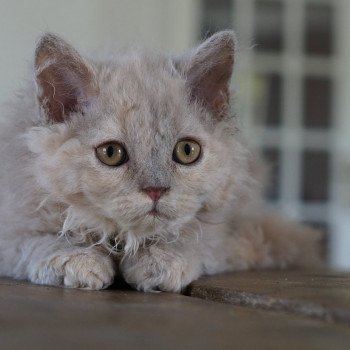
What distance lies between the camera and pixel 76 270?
4.53 ft

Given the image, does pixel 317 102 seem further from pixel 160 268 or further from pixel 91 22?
pixel 160 268

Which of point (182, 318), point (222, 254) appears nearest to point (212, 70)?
point (222, 254)

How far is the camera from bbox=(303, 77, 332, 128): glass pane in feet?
13.7

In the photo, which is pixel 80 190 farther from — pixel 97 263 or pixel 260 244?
pixel 260 244

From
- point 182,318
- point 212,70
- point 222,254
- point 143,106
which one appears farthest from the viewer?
point 222,254

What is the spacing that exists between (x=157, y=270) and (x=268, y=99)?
2.88 meters

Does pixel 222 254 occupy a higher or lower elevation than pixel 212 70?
lower

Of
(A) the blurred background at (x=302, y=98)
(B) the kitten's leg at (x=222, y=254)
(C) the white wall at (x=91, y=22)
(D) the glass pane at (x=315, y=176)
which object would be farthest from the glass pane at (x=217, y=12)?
(B) the kitten's leg at (x=222, y=254)

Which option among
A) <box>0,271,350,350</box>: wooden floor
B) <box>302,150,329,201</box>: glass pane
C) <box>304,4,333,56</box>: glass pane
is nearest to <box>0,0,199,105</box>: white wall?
<box>304,4,333,56</box>: glass pane

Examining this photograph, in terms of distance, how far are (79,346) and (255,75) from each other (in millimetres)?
3526

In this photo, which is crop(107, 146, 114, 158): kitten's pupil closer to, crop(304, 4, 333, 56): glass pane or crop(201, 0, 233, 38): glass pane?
crop(201, 0, 233, 38): glass pane

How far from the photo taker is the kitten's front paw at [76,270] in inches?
54.1

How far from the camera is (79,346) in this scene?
0.76 meters

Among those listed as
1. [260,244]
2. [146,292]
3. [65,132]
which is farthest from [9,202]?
[260,244]
